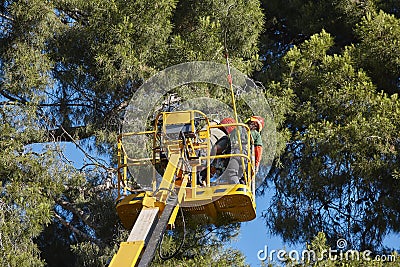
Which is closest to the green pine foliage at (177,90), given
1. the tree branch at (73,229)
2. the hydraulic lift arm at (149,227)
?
the tree branch at (73,229)

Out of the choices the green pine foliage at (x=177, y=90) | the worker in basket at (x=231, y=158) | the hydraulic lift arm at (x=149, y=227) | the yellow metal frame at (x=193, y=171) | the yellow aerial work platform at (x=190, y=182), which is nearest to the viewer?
the hydraulic lift arm at (x=149, y=227)

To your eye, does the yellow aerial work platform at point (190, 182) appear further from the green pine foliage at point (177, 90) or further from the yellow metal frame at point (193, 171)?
the green pine foliage at point (177, 90)

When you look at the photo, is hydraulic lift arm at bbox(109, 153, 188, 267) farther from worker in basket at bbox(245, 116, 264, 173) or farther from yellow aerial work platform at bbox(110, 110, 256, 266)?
worker in basket at bbox(245, 116, 264, 173)

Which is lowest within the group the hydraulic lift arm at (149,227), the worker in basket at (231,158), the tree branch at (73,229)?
the tree branch at (73,229)

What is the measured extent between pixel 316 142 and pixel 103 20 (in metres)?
3.23

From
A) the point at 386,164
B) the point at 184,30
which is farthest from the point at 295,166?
the point at 184,30

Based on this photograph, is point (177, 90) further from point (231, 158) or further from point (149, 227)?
point (149, 227)

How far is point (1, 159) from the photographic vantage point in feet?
35.9

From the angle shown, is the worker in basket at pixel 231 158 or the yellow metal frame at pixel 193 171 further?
the worker in basket at pixel 231 158

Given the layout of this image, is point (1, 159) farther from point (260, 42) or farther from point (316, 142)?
point (260, 42)

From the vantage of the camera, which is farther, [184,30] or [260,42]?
[260,42]

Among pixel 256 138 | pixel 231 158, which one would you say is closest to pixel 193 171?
pixel 231 158

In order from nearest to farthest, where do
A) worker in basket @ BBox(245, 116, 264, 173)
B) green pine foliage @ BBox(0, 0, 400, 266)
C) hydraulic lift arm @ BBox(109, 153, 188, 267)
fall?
hydraulic lift arm @ BBox(109, 153, 188, 267) → worker in basket @ BBox(245, 116, 264, 173) → green pine foliage @ BBox(0, 0, 400, 266)

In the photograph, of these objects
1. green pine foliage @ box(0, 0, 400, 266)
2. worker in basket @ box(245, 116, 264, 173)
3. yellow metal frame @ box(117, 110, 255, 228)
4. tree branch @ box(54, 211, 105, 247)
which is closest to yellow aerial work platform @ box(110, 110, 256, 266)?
yellow metal frame @ box(117, 110, 255, 228)
